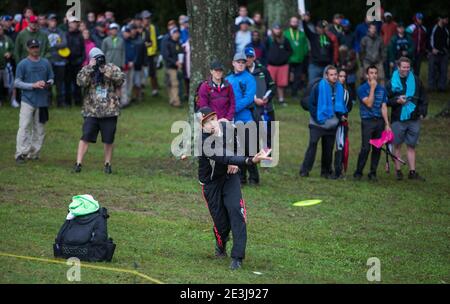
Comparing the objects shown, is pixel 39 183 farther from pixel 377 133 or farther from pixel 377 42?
pixel 377 42

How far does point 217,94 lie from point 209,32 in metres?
2.41

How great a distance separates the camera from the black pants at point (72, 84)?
24.5 metres

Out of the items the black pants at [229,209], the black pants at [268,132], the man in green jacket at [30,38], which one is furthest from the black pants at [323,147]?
the man in green jacket at [30,38]

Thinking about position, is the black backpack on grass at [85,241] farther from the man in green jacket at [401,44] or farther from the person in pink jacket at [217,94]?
the man in green jacket at [401,44]

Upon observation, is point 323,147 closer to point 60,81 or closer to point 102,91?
point 102,91

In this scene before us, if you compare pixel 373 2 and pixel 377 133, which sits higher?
pixel 373 2

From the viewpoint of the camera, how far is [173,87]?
25.8 m

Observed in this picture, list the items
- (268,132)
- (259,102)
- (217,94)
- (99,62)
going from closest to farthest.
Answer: (217,94) → (99,62) → (259,102) → (268,132)

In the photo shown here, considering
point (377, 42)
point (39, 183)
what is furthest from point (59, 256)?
point (377, 42)

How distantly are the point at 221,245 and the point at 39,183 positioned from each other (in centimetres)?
552

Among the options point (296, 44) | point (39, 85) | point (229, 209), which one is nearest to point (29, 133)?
point (39, 85)

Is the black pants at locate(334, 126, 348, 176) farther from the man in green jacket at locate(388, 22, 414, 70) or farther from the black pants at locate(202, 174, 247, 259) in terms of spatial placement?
the man in green jacket at locate(388, 22, 414, 70)

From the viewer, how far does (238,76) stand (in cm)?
1590

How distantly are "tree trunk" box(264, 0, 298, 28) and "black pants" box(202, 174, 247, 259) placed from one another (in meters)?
18.0
